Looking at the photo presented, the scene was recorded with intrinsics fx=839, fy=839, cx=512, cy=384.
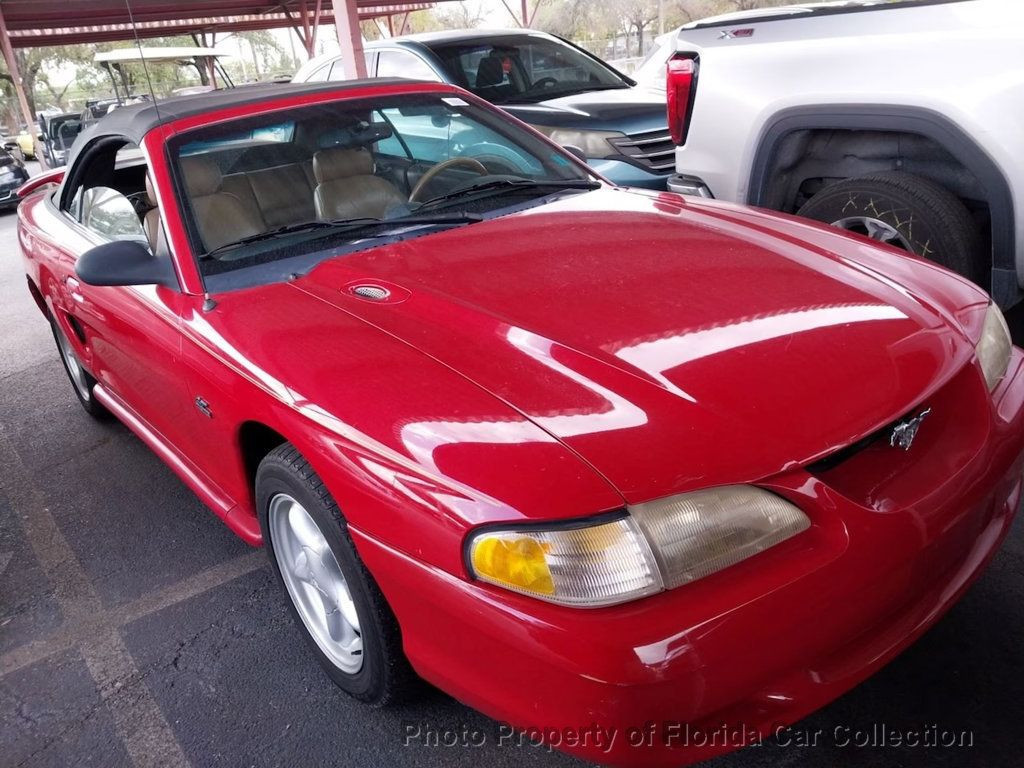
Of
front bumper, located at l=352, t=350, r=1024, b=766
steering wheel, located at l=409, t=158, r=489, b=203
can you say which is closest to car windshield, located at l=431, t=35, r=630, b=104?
steering wheel, located at l=409, t=158, r=489, b=203

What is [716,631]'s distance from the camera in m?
1.38

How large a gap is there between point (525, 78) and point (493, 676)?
18.9 feet

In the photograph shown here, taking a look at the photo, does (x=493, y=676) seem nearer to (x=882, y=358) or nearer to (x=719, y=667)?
(x=719, y=667)

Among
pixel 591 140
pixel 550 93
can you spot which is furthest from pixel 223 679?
pixel 550 93

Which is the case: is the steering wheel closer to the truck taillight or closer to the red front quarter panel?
the red front quarter panel

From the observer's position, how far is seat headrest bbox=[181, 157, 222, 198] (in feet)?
8.19

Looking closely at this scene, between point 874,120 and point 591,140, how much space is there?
254 centimetres

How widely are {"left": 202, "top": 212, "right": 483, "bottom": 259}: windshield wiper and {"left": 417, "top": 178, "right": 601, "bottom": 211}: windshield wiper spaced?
0.37 ft

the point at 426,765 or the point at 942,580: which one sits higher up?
the point at 942,580

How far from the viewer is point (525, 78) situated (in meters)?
6.50

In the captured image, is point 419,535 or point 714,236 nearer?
point 419,535

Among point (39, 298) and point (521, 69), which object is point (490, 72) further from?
point (39, 298)

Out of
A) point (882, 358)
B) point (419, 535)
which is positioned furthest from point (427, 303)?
point (882, 358)

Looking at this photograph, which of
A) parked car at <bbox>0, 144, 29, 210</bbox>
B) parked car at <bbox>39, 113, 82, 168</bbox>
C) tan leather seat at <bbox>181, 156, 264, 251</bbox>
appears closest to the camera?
tan leather seat at <bbox>181, 156, 264, 251</bbox>
